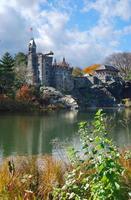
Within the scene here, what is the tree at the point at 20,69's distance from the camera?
66.9m

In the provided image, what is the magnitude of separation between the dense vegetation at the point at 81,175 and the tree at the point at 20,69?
58.3 metres

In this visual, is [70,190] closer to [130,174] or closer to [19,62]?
[130,174]

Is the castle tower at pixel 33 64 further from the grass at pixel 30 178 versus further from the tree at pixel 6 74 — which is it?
the grass at pixel 30 178

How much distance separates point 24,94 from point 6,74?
431 centimetres

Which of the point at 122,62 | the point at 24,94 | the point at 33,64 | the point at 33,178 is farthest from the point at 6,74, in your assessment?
the point at 33,178

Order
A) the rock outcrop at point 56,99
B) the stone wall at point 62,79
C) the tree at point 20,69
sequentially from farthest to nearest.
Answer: the stone wall at point 62,79, the rock outcrop at point 56,99, the tree at point 20,69

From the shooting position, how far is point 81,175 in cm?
642

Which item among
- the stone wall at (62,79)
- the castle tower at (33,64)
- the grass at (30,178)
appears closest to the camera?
the grass at (30,178)

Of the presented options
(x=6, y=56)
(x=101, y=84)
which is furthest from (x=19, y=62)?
(x=101, y=84)

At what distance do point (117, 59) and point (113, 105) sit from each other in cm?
2602

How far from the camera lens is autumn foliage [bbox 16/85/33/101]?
61981 mm

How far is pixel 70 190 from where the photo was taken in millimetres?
5609

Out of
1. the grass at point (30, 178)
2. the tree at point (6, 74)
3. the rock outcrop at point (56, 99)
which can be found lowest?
the grass at point (30, 178)

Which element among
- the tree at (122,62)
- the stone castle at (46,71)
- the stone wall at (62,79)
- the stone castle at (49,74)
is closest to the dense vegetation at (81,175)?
the stone castle at (49,74)
